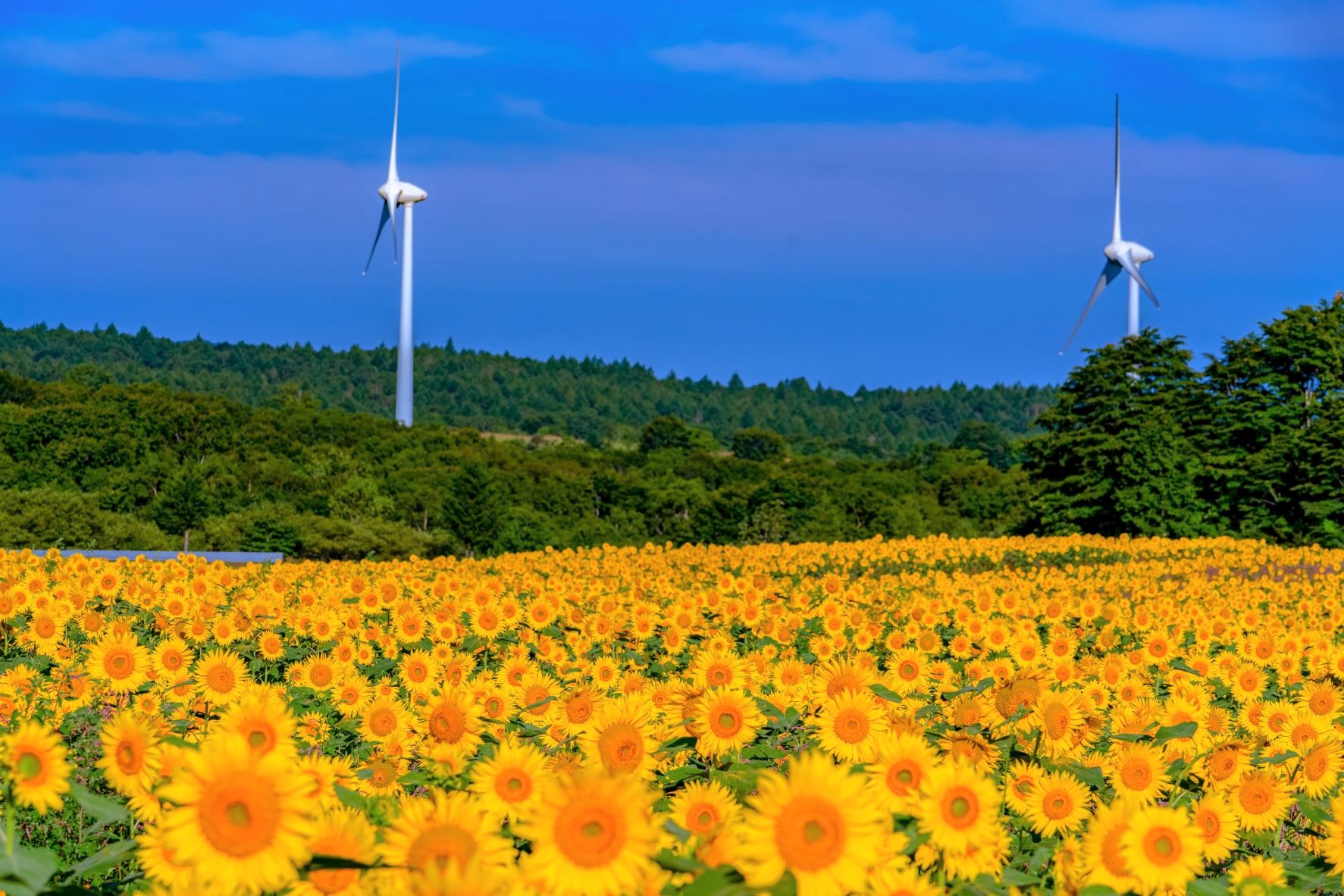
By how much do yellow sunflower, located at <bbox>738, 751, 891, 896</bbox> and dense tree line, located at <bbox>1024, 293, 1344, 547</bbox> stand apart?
4607 cm

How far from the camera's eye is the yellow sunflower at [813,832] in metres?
2.17

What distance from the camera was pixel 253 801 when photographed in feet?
7.00

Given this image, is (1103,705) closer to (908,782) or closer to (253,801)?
(908,782)

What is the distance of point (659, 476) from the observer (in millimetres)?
96750

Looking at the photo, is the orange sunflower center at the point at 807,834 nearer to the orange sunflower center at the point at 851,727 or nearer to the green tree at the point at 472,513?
the orange sunflower center at the point at 851,727

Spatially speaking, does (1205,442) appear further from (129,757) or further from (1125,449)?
(129,757)

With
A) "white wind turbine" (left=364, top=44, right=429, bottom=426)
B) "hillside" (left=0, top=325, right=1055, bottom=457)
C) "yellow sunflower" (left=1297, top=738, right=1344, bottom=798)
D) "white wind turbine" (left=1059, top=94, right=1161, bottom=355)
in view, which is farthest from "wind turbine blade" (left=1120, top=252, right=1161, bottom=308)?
"hillside" (left=0, top=325, right=1055, bottom=457)

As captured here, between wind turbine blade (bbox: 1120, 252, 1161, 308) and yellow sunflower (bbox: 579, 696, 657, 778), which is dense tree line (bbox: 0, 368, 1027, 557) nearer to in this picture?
wind turbine blade (bbox: 1120, 252, 1161, 308)

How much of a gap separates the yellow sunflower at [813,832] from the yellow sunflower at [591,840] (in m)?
0.20

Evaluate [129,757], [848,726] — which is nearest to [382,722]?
[848,726]

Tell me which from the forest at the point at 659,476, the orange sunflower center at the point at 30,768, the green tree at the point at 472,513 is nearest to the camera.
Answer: the orange sunflower center at the point at 30,768

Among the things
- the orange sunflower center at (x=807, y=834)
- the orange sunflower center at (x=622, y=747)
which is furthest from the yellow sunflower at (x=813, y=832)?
the orange sunflower center at (x=622, y=747)

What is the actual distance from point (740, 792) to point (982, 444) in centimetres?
15634

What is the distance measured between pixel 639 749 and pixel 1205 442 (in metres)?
53.8
